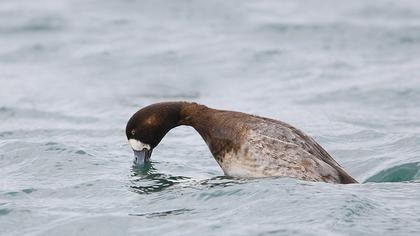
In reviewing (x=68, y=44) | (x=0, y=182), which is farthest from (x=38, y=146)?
(x=68, y=44)

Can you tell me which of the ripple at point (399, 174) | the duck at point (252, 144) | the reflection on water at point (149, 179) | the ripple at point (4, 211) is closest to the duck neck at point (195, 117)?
the duck at point (252, 144)

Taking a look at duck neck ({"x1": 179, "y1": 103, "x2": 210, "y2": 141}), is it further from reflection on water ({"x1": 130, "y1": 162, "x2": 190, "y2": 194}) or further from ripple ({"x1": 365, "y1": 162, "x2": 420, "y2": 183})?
ripple ({"x1": 365, "y1": 162, "x2": 420, "y2": 183})

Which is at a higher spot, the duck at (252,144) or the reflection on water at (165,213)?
the duck at (252,144)

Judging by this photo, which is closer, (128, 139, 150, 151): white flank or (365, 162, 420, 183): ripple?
(128, 139, 150, 151): white flank

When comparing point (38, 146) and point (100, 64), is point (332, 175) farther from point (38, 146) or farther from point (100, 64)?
point (100, 64)

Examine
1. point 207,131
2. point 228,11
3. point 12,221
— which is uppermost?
point 228,11

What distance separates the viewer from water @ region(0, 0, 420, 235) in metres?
9.30

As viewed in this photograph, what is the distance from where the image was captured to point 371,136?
44.8ft

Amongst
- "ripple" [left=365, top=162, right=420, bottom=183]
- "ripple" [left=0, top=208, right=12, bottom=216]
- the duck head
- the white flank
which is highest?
the duck head

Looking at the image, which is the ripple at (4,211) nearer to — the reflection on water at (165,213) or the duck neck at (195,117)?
the reflection on water at (165,213)

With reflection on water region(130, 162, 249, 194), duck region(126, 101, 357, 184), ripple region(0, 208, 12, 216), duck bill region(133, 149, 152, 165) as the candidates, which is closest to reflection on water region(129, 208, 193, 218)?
reflection on water region(130, 162, 249, 194)

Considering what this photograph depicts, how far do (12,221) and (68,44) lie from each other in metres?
9.73

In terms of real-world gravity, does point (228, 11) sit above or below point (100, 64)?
above

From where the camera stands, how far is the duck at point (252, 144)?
10156 mm
